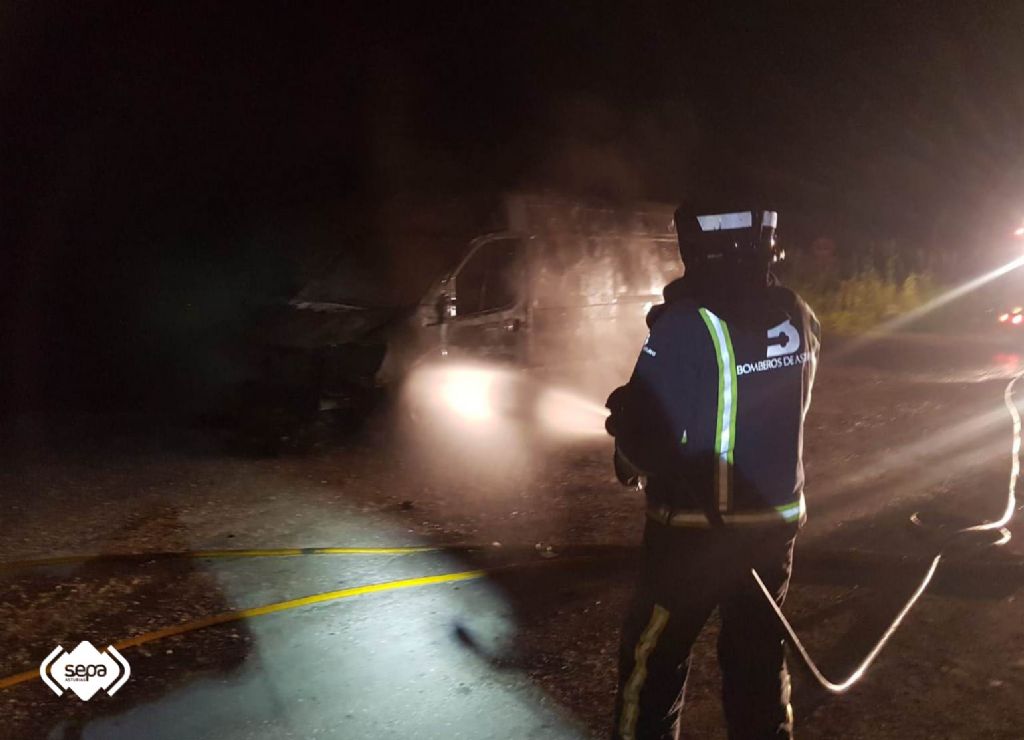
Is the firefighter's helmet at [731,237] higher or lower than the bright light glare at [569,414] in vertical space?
higher

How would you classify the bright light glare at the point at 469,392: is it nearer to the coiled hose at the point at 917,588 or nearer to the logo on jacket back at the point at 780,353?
the coiled hose at the point at 917,588

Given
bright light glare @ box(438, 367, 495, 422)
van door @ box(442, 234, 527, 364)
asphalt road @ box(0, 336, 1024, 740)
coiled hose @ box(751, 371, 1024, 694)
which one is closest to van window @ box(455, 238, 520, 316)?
van door @ box(442, 234, 527, 364)

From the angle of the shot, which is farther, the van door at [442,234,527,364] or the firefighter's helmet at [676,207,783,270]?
the van door at [442,234,527,364]

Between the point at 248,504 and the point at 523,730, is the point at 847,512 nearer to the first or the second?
the point at 523,730

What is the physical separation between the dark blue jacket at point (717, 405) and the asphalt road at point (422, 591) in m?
1.42

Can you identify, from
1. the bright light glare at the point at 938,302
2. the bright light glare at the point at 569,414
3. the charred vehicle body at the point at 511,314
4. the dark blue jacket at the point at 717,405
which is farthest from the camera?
the bright light glare at the point at 938,302

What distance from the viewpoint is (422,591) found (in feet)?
16.0

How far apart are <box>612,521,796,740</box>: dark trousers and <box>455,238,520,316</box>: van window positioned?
578 cm

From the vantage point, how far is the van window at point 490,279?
8.30 meters

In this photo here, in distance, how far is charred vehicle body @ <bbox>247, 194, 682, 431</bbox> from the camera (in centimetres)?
742

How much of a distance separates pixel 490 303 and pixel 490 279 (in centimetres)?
23

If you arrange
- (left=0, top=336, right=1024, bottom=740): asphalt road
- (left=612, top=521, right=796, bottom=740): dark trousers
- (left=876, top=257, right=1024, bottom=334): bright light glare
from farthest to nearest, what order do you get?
(left=876, top=257, right=1024, bottom=334): bright light glare → (left=0, top=336, right=1024, bottom=740): asphalt road → (left=612, top=521, right=796, bottom=740): dark trousers

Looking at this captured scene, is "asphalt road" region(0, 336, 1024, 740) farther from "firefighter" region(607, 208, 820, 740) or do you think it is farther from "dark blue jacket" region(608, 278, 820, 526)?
"dark blue jacket" region(608, 278, 820, 526)

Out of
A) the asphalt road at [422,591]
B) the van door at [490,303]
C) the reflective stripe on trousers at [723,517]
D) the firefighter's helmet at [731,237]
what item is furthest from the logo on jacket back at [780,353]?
the van door at [490,303]
